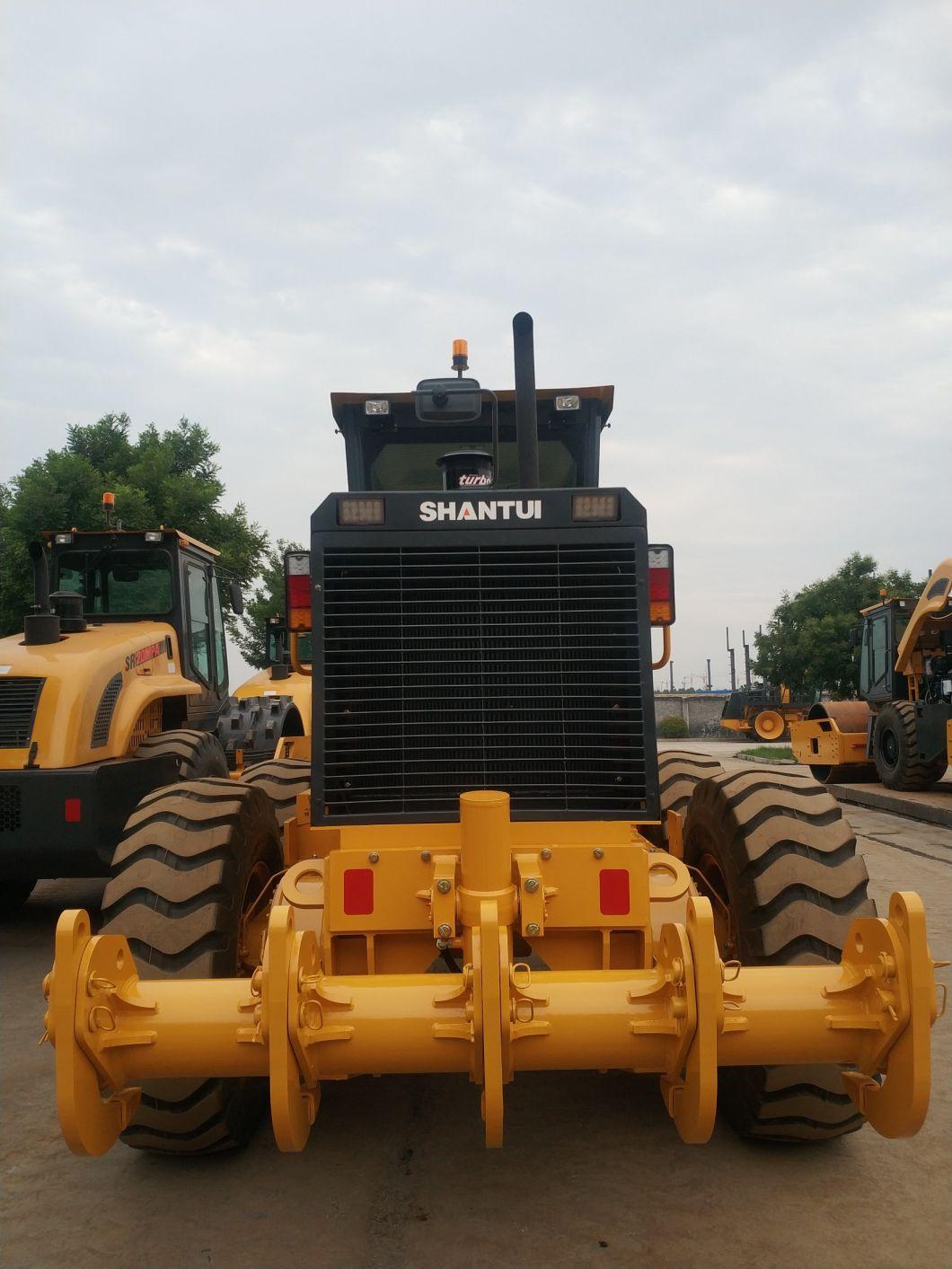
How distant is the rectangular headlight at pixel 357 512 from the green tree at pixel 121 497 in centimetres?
1305

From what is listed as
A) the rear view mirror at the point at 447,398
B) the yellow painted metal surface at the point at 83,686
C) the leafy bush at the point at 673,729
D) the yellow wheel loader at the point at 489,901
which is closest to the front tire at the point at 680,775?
the yellow wheel loader at the point at 489,901

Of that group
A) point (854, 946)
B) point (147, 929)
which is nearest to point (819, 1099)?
point (854, 946)

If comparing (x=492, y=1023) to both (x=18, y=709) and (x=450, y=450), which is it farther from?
(x=18, y=709)

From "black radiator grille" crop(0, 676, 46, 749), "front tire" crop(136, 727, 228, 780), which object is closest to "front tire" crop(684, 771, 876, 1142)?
"front tire" crop(136, 727, 228, 780)

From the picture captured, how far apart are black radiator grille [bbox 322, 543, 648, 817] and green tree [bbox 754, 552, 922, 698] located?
34.9m

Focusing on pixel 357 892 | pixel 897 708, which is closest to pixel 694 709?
pixel 897 708

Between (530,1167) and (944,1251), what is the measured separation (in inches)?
49.4

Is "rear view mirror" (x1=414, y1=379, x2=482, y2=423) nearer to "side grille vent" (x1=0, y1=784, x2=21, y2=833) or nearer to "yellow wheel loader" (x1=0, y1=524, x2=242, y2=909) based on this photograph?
"yellow wheel loader" (x1=0, y1=524, x2=242, y2=909)

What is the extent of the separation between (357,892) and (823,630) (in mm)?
36938

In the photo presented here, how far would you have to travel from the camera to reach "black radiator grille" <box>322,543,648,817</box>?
10.5ft

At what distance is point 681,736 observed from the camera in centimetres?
4450

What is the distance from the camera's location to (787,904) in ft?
9.75

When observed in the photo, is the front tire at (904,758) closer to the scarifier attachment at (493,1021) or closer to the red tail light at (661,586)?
the red tail light at (661,586)

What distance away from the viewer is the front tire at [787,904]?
291 centimetres
